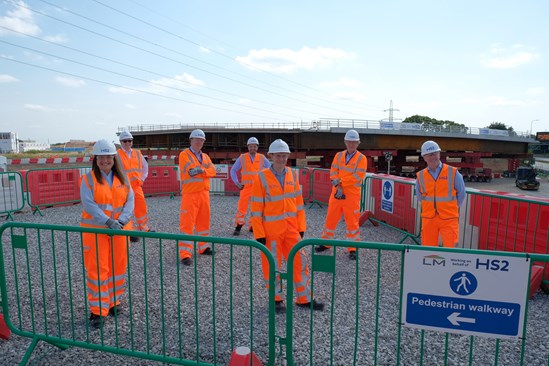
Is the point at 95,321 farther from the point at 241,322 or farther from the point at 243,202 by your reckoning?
the point at 243,202

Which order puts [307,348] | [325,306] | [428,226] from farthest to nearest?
[428,226]
[325,306]
[307,348]

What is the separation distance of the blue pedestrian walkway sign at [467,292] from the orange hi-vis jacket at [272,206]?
177 cm

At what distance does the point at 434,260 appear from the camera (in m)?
2.59

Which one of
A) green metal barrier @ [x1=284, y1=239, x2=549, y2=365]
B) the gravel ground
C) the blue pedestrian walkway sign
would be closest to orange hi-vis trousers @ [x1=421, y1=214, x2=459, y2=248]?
the gravel ground

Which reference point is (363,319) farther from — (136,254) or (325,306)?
(136,254)

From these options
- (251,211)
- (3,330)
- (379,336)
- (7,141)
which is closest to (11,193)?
(3,330)

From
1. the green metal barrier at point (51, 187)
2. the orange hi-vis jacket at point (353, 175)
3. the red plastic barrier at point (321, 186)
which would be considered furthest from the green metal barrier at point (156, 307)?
the red plastic barrier at point (321, 186)

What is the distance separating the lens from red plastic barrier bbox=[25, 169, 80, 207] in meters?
10.8

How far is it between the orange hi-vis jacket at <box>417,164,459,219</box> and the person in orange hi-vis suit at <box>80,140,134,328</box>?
4.04m

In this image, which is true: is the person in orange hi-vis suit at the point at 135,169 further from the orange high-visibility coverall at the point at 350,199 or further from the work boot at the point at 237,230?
the orange high-visibility coverall at the point at 350,199

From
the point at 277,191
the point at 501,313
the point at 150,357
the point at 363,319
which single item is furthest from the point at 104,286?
the point at 501,313

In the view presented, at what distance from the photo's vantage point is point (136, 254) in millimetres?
6570

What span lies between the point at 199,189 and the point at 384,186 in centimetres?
503

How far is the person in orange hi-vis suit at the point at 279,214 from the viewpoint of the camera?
4.16 meters
